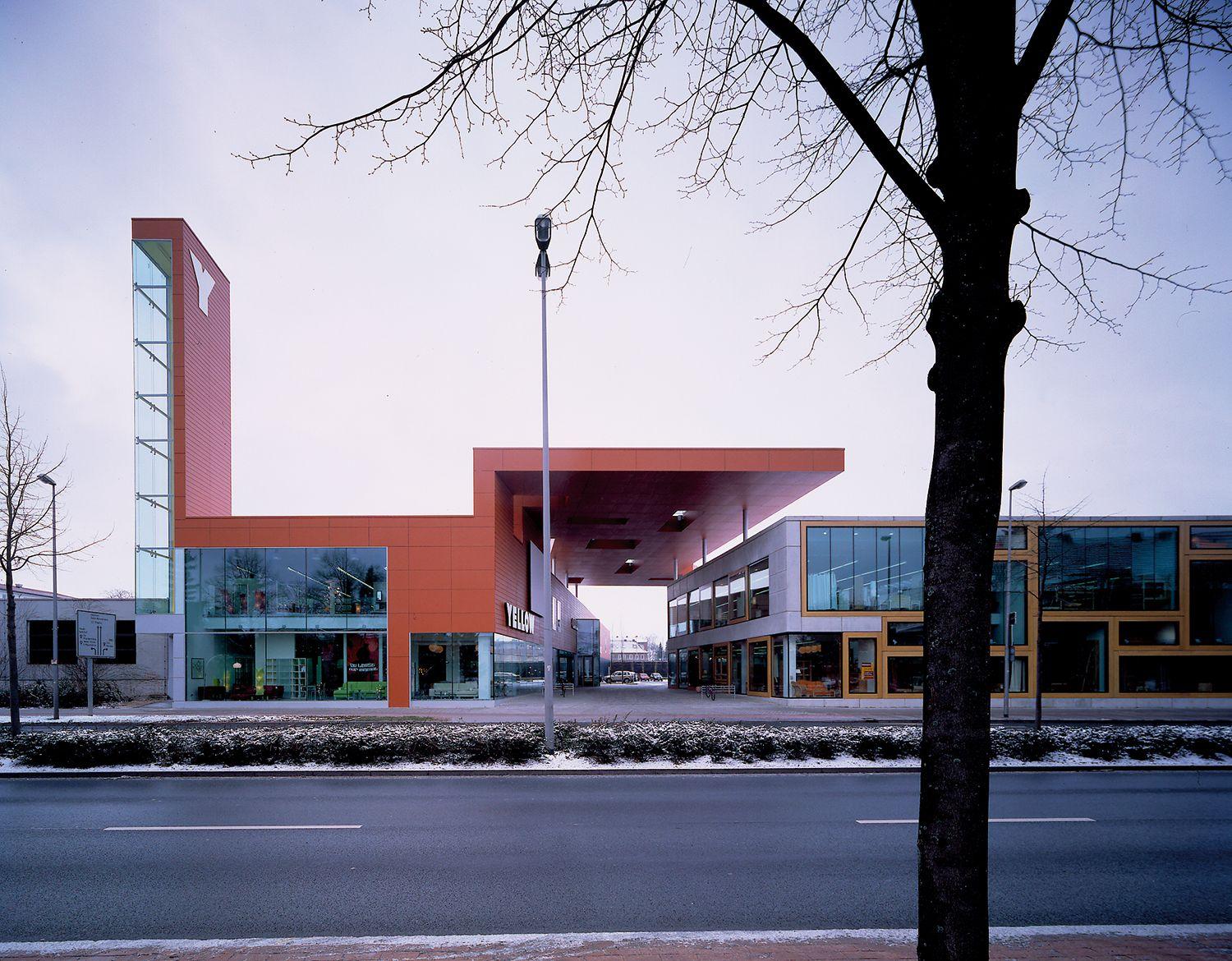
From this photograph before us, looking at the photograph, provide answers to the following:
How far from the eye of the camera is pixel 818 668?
3366 cm

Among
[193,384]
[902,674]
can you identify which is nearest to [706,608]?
[902,674]

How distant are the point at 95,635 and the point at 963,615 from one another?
1064 inches

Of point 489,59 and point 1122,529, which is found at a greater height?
point 489,59

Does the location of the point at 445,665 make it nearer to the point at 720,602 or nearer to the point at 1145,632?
the point at 720,602

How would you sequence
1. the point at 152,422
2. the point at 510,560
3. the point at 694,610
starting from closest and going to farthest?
the point at 152,422
the point at 510,560
the point at 694,610

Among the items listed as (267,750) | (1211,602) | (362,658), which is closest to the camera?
(267,750)

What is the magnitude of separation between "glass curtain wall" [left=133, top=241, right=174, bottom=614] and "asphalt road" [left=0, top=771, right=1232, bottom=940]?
22.0 metres

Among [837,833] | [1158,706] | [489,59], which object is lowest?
[1158,706]

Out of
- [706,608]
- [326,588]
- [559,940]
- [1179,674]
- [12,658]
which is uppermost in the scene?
[559,940]

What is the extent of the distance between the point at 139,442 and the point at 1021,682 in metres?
38.5

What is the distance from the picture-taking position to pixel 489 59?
4.43 m

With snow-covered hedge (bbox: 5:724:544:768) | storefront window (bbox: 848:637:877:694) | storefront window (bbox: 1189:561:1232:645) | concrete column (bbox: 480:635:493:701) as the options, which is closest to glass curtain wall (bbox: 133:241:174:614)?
concrete column (bbox: 480:635:493:701)

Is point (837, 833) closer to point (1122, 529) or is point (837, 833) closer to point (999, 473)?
point (999, 473)

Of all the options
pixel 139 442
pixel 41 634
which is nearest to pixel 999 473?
pixel 139 442
